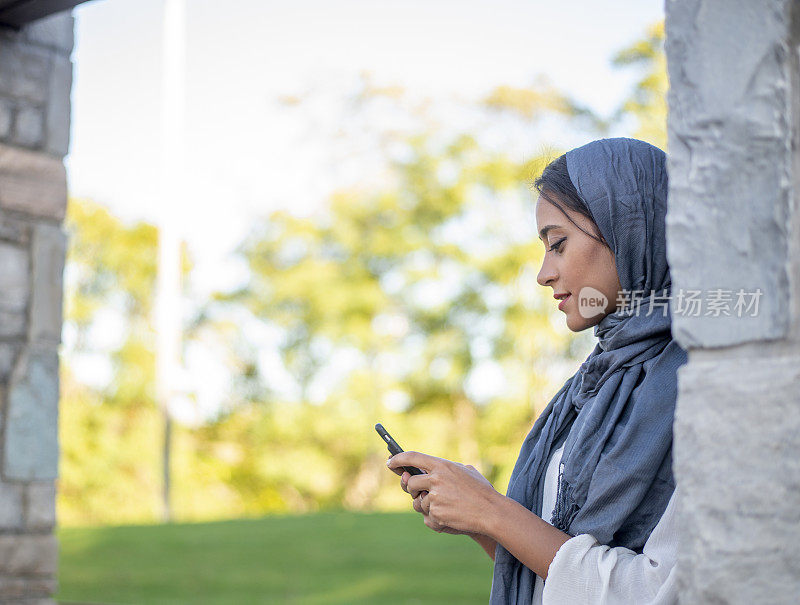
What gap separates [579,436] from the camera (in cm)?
161

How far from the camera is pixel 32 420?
10.5 ft

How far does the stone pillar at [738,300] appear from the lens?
1.17 m

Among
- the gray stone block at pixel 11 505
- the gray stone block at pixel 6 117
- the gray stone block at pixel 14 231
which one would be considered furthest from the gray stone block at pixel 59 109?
the gray stone block at pixel 11 505

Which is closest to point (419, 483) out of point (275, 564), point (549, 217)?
point (549, 217)

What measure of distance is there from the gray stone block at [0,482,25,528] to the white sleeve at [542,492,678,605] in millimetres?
2247

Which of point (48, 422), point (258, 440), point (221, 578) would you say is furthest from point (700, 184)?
point (258, 440)

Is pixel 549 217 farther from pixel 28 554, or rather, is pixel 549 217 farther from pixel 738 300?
pixel 28 554

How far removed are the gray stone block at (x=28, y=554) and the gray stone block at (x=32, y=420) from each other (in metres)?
0.20

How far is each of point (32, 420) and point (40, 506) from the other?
0.98ft

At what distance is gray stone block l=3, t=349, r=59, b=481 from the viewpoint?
315 centimetres

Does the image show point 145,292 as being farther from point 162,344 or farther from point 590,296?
point 590,296

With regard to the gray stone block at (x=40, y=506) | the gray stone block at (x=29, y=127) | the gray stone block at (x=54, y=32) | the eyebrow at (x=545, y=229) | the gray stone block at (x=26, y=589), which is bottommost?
the gray stone block at (x=26, y=589)

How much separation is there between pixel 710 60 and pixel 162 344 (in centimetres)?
1542

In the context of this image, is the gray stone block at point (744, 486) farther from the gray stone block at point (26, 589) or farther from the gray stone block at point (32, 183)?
the gray stone block at point (32, 183)
